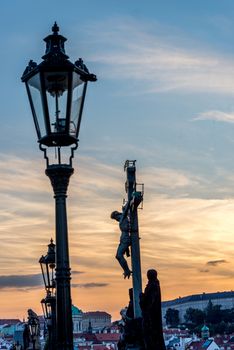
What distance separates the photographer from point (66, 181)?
6719mm

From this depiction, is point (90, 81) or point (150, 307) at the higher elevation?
point (90, 81)

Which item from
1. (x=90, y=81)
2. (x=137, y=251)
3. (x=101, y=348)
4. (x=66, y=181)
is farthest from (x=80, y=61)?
(x=101, y=348)

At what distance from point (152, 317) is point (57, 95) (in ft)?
15.8

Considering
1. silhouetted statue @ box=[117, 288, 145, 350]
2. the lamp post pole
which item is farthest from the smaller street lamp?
the lamp post pole

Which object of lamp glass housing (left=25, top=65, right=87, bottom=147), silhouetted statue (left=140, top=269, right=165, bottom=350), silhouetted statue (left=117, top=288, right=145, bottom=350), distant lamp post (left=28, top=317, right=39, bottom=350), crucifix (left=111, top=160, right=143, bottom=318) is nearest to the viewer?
lamp glass housing (left=25, top=65, right=87, bottom=147)

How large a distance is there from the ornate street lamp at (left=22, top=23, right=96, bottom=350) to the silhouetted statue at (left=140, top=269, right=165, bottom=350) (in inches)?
159

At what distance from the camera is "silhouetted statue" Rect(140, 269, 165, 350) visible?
34.1 ft

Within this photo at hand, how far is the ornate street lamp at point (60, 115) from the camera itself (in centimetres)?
633

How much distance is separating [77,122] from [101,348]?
487 feet

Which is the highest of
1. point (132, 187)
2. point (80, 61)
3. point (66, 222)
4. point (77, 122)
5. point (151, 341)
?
point (132, 187)

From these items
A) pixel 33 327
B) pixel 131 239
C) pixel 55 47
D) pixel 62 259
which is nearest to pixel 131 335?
pixel 131 239

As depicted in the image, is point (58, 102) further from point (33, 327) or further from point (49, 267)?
point (33, 327)

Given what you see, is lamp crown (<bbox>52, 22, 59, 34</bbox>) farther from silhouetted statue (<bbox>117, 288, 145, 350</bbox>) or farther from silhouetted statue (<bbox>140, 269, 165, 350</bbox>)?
silhouetted statue (<bbox>117, 288, 145, 350</bbox>)

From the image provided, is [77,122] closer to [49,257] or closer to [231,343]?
[49,257]
